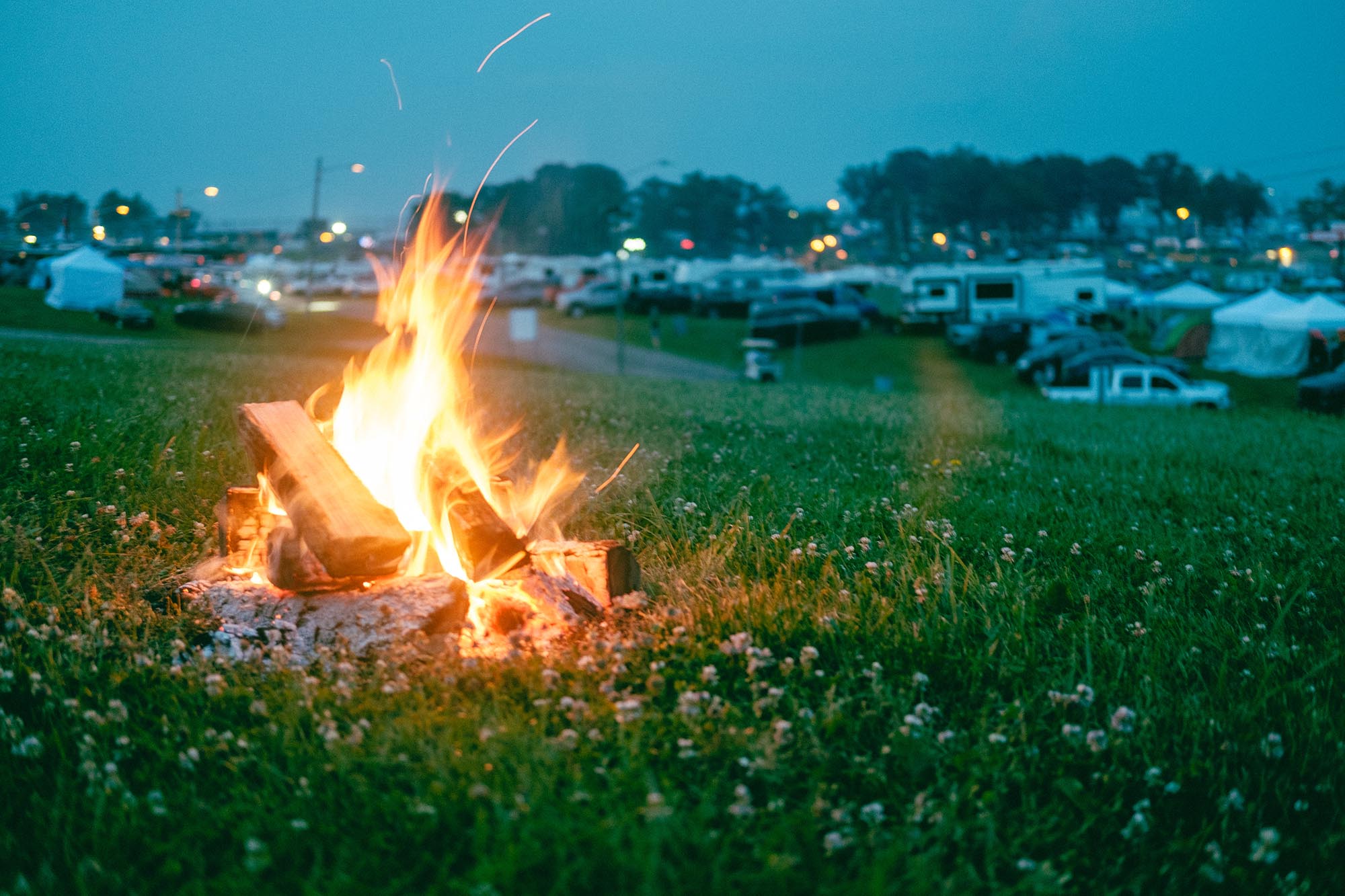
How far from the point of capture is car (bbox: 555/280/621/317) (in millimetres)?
53344

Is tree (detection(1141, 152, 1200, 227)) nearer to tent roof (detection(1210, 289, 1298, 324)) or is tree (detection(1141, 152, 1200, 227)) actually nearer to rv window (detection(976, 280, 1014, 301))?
rv window (detection(976, 280, 1014, 301))

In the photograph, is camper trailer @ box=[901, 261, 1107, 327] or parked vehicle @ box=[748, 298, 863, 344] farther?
camper trailer @ box=[901, 261, 1107, 327]

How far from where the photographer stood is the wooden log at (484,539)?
4.11m

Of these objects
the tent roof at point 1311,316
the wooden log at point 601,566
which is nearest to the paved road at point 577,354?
the tent roof at point 1311,316

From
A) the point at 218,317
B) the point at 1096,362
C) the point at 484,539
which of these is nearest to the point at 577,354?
the point at 218,317

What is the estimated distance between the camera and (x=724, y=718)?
3158mm

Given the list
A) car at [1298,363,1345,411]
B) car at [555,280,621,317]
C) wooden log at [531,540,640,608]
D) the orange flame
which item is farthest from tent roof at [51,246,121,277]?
wooden log at [531,540,640,608]

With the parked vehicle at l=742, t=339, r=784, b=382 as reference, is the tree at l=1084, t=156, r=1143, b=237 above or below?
above

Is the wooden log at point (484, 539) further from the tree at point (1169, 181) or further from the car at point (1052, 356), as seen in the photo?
the tree at point (1169, 181)

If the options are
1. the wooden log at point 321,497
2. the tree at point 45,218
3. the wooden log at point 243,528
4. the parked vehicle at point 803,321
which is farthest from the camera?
the tree at point 45,218

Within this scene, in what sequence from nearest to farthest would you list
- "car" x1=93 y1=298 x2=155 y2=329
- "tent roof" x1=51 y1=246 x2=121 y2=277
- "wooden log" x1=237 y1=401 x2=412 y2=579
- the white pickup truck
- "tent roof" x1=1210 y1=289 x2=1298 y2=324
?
"wooden log" x1=237 y1=401 x2=412 y2=579 < the white pickup truck < "tent roof" x1=1210 y1=289 x2=1298 y2=324 < "car" x1=93 y1=298 x2=155 y2=329 < "tent roof" x1=51 y1=246 x2=121 y2=277

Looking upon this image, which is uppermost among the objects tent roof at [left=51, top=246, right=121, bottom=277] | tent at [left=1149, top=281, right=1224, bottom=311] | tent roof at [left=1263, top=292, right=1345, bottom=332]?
tent roof at [left=51, top=246, right=121, bottom=277]

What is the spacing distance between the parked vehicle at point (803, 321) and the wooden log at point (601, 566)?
3639 cm

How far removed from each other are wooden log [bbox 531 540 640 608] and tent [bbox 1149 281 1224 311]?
47382mm
